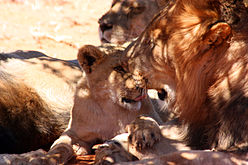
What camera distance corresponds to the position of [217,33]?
294 centimetres

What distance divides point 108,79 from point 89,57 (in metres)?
0.30

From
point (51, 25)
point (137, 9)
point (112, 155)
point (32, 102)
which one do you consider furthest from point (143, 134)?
point (51, 25)

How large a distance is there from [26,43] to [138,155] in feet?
32.4

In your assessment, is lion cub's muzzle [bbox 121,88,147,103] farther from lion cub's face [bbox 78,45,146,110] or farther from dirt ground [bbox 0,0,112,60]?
dirt ground [bbox 0,0,112,60]

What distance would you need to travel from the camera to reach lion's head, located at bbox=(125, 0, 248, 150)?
293cm

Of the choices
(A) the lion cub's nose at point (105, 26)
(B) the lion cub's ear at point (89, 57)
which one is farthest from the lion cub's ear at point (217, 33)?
(A) the lion cub's nose at point (105, 26)

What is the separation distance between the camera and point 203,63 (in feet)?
10.4

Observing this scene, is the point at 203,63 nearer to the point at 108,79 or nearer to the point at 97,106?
the point at 108,79

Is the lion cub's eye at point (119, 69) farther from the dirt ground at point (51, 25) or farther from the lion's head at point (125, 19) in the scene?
the dirt ground at point (51, 25)

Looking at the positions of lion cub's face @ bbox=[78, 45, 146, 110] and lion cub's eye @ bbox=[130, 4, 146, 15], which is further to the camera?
lion cub's eye @ bbox=[130, 4, 146, 15]

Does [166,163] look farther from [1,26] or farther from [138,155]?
[1,26]

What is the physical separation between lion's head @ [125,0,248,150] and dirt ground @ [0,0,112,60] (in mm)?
7057

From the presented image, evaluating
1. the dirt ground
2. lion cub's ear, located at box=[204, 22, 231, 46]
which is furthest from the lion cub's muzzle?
the dirt ground

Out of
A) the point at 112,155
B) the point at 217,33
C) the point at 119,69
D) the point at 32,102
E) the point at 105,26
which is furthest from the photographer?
the point at 105,26
